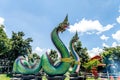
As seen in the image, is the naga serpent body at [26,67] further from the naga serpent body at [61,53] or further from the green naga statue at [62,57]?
the naga serpent body at [61,53]

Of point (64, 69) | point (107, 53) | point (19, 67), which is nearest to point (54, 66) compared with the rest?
point (64, 69)

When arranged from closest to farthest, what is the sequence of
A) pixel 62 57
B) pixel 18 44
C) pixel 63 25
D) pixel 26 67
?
1. pixel 62 57
2. pixel 63 25
3. pixel 26 67
4. pixel 18 44

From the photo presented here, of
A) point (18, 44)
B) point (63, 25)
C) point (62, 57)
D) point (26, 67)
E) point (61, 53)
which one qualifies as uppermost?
point (18, 44)

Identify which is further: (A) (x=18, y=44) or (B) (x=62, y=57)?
(A) (x=18, y=44)

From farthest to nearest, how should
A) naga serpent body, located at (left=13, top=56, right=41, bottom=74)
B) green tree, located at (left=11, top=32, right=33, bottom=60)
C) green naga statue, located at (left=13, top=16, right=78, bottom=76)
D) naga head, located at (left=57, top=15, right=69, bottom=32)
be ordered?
green tree, located at (left=11, top=32, right=33, bottom=60) → naga serpent body, located at (left=13, top=56, right=41, bottom=74) → naga head, located at (left=57, top=15, right=69, bottom=32) → green naga statue, located at (left=13, top=16, right=78, bottom=76)

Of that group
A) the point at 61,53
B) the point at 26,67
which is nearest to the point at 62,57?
the point at 61,53

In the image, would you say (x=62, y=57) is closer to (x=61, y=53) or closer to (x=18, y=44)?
(x=61, y=53)

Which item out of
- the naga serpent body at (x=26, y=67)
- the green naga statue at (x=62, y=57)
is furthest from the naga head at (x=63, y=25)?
the naga serpent body at (x=26, y=67)

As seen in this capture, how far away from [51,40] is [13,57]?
37.9m

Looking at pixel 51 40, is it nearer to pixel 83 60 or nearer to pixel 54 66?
pixel 54 66

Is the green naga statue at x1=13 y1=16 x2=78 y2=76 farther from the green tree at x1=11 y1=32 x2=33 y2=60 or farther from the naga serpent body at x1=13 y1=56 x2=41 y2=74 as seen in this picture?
the green tree at x1=11 y1=32 x2=33 y2=60

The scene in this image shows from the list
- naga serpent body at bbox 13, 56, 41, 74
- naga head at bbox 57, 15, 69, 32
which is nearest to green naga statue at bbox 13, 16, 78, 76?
naga head at bbox 57, 15, 69, 32

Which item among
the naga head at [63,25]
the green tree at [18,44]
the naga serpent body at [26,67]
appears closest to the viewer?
the naga head at [63,25]

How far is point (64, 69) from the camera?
2100cm
